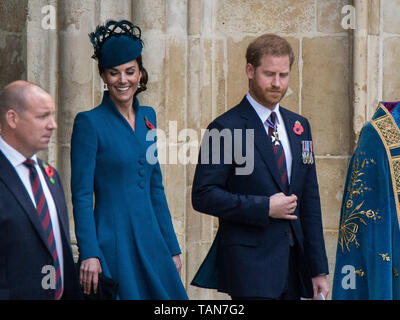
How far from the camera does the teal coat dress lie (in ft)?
13.0

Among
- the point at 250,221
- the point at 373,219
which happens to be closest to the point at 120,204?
the point at 250,221

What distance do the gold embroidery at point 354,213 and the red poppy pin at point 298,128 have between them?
→ 0.28 meters

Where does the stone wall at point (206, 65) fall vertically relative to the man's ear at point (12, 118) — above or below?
above

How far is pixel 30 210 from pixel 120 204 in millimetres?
830

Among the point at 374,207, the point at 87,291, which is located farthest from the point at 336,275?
the point at 87,291

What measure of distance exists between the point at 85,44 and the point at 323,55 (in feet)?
5.35

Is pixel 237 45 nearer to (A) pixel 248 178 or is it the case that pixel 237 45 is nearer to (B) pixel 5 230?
(A) pixel 248 178

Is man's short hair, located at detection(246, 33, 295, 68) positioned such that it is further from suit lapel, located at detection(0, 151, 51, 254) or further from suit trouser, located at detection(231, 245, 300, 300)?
suit lapel, located at detection(0, 151, 51, 254)

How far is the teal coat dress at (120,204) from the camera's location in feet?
13.0

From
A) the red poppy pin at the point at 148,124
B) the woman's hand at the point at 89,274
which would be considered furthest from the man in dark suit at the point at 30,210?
the red poppy pin at the point at 148,124

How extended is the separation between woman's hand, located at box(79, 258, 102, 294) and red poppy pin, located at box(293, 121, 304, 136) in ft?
3.48

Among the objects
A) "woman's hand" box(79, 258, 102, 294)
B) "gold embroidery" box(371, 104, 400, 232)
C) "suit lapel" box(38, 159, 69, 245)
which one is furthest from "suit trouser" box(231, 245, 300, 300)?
"suit lapel" box(38, 159, 69, 245)

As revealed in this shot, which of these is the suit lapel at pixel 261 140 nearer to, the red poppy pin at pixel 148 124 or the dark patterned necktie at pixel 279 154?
the dark patterned necktie at pixel 279 154

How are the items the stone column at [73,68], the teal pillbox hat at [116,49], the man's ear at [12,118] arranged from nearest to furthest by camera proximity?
the man's ear at [12,118] → the teal pillbox hat at [116,49] → the stone column at [73,68]
